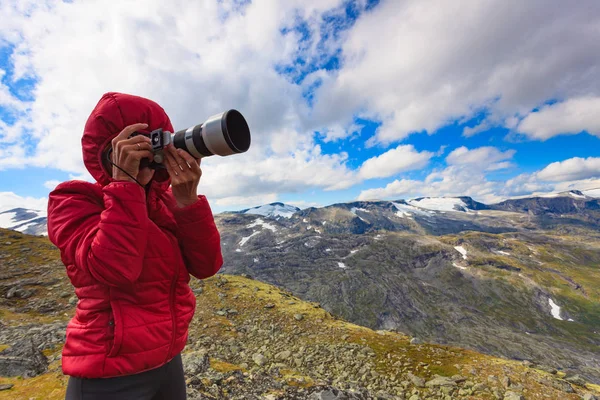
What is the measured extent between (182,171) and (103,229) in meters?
0.91

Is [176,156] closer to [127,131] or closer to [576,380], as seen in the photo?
[127,131]

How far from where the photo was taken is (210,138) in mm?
3031

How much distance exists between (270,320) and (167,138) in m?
14.7

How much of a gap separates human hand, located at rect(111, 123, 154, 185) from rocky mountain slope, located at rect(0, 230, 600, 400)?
6435 mm

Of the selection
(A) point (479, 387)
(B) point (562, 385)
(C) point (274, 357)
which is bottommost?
(B) point (562, 385)

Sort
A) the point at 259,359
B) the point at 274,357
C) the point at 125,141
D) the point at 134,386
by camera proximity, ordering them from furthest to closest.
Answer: the point at 274,357 < the point at 259,359 < the point at 134,386 < the point at 125,141

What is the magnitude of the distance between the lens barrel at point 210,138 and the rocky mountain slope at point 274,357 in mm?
6489

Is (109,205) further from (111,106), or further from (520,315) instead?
(520,315)

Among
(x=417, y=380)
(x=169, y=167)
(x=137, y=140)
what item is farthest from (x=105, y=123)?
(x=417, y=380)

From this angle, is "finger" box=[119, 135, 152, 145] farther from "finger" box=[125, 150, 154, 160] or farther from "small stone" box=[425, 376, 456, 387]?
"small stone" box=[425, 376, 456, 387]

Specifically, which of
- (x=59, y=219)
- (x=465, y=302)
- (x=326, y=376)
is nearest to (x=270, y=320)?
(x=326, y=376)

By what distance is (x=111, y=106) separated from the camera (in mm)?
2863

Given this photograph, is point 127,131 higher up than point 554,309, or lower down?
higher up

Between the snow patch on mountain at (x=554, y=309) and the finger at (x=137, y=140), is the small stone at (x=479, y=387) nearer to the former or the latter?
the finger at (x=137, y=140)
